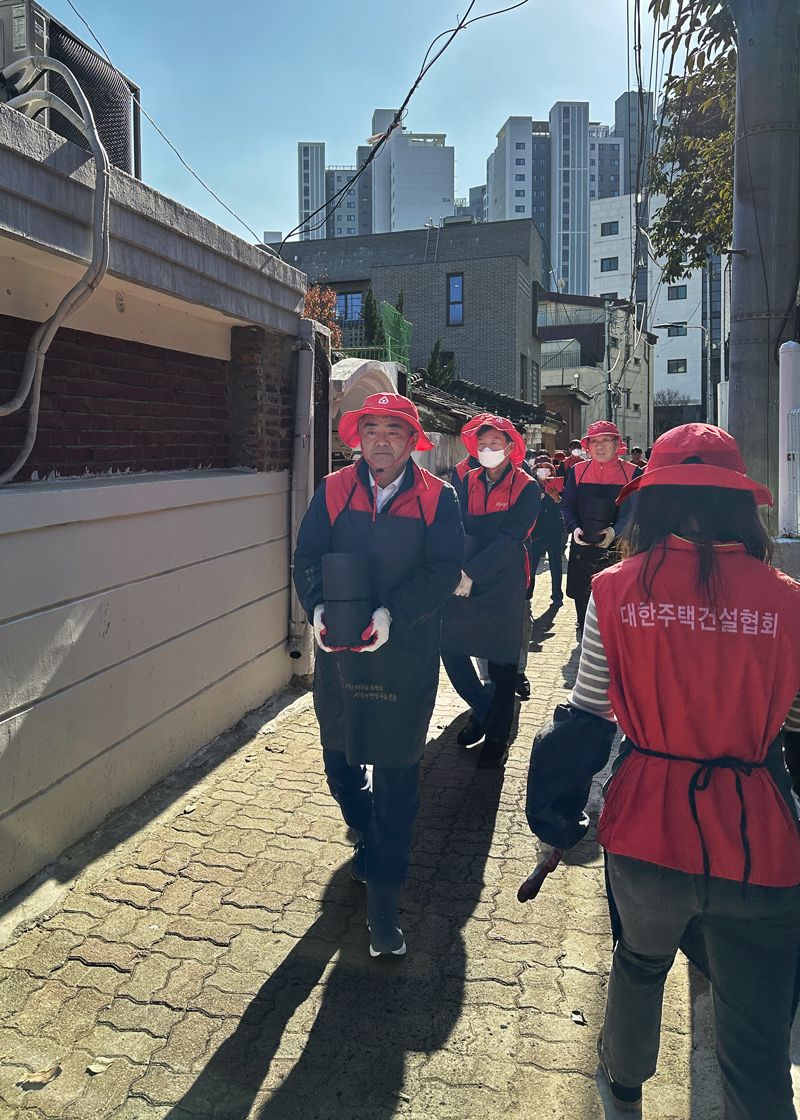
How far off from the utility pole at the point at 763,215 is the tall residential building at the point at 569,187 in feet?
406

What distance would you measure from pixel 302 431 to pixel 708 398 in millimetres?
38804

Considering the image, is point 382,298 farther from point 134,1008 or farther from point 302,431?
point 134,1008

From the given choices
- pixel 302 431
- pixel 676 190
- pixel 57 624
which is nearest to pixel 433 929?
pixel 57 624

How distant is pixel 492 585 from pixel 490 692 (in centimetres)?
74

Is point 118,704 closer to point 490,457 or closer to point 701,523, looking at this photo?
point 490,457

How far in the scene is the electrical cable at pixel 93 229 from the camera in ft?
12.6

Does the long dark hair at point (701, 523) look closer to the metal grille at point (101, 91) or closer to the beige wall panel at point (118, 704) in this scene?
the beige wall panel at point (118, 704)

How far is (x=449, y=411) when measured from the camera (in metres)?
15.1

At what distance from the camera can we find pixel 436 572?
11.4 feet

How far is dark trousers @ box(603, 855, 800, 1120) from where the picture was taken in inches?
76.8

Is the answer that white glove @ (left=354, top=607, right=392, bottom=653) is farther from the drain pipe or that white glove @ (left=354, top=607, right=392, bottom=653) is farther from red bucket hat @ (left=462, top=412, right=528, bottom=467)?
the drain pipe

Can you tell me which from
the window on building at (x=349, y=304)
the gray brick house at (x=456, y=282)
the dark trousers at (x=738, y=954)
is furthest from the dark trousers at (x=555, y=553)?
the window on building at (x=349, y=304)

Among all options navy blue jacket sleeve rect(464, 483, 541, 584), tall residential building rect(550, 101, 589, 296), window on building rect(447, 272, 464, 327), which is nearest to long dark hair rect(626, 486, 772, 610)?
navy blue jacket sleeve rect(464, 483, 541, 584)

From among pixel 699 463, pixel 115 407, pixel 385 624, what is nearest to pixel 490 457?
pixel 115 407
